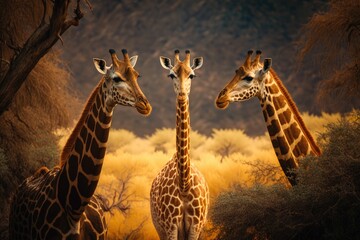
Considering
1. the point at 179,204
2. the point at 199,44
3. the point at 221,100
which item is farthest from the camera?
the point at 199,44

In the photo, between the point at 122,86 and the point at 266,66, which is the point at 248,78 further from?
the point at 122,86

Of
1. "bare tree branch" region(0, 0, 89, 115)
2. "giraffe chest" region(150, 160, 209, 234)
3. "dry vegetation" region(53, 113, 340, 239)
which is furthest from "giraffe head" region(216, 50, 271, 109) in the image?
"bare tree branch" region(0, 0, 89, 115)

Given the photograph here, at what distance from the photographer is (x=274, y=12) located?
33.2m

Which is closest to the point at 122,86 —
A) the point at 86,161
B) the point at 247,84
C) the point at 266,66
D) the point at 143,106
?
the point at 143,106

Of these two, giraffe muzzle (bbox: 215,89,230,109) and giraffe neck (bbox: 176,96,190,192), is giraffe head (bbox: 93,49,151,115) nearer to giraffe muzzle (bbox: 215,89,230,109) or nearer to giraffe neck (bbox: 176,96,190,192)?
giraffe muzzle (bbox: 215,89,230,109)

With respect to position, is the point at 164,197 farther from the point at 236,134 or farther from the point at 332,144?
the point at 236,134

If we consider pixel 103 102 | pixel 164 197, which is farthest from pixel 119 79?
pixel 164 197

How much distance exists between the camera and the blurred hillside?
3069 centimetres

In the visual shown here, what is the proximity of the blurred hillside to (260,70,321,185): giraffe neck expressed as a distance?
73.5ft

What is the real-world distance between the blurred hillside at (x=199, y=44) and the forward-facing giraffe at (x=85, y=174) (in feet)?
76.2

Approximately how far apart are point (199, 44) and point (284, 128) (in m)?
25.6

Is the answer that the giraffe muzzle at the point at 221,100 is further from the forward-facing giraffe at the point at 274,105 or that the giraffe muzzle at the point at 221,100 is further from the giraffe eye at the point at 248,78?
the giraffe eye at the point at 248,78

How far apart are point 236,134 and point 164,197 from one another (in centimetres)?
1378

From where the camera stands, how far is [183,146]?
8.21 m
